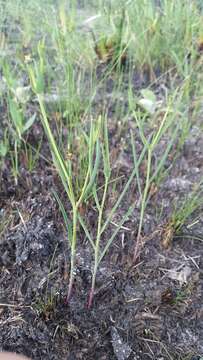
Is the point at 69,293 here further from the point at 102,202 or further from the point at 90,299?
the point at 102,202

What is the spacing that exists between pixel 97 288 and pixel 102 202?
0.77 ft

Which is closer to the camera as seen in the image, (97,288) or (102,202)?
(102,202)

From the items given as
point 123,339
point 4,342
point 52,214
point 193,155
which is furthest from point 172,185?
point 4,342

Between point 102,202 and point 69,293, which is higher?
point 102,202

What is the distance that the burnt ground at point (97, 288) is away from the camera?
2.61 ft

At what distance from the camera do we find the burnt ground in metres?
0.80

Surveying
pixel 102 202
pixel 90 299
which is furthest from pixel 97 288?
pixel 102 202

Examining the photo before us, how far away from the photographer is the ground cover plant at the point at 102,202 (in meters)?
0.80

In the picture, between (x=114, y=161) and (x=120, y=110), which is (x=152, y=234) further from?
(x=120, y=110)

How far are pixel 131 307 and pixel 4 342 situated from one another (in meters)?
0.26

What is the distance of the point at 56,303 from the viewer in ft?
2.72

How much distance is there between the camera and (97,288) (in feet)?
2.84

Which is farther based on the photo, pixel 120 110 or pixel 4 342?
pixel 120 110

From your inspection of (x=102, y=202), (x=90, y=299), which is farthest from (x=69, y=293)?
(x=102, y=202)
